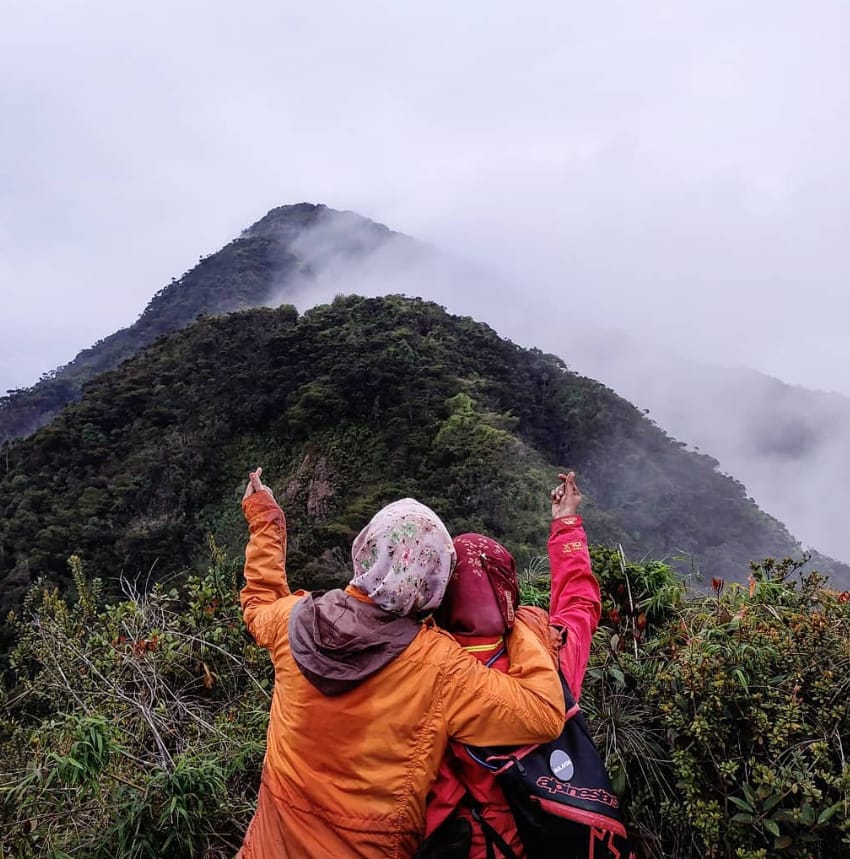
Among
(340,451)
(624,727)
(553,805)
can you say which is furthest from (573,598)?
(340,451)

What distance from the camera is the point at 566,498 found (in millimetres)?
1484

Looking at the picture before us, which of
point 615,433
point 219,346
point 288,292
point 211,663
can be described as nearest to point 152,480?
point 219,346

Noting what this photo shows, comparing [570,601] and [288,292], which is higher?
[288,292]

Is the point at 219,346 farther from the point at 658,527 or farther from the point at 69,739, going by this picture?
the point at 69,739

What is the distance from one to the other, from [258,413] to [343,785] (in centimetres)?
1716

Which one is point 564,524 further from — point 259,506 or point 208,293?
point 208,293

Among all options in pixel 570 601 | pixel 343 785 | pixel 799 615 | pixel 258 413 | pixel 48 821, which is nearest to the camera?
pixel 343 785

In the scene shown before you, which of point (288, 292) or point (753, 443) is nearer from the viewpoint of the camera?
point (753, 443)

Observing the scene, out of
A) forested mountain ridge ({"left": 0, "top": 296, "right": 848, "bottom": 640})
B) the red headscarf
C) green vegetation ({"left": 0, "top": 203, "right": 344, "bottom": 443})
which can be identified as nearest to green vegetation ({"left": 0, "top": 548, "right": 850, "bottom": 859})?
the red headscarf

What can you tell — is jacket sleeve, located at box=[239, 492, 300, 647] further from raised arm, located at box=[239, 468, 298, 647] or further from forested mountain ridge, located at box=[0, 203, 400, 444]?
forested mountain ridge, located at box=[0, 203, 400, 444]

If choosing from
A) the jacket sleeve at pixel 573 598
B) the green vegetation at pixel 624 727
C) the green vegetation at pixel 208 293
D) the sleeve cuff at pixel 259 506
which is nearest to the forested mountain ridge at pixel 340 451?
the green vegetation at pixel 624 727

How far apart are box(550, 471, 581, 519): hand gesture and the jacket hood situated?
48cm

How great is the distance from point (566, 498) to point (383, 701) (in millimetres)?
628

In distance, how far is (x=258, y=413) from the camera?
1770 cm
